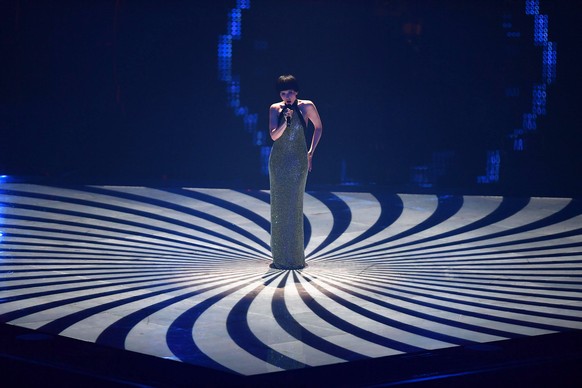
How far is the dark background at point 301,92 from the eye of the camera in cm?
1005

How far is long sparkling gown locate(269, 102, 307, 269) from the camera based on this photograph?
6742mm

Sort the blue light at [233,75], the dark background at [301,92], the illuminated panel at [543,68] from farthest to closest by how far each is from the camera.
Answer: the blue light at [233,75] → the dark background at [301,92] → the illuminated panel at [543,68]

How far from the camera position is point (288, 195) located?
679cm

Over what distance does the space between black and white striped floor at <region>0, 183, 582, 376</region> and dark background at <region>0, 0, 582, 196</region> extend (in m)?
0.78

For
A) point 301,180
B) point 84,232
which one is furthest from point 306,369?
point 84,232

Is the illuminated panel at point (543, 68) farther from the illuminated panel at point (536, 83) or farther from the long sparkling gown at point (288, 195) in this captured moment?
the long sparkling gown at point (288, 195)

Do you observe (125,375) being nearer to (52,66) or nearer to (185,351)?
(185,351)

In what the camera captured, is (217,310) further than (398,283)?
No

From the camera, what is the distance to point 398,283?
638 cm

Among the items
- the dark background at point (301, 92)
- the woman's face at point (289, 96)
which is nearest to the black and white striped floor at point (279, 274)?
the dark background at point (301, 92)

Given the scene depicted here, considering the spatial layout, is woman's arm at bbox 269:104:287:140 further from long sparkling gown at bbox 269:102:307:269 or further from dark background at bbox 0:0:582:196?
dark background at bbox 0:0:582:196

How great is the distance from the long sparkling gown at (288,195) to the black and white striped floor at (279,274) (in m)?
0.16

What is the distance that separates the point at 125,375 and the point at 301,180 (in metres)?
3.43

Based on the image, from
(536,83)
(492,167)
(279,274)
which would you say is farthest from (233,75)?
(279,274)
